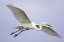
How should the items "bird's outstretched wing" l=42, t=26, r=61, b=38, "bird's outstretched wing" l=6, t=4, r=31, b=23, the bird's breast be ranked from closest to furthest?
"bird's outstretched wing" l=6, t=4, r=31, b=23
the bird's breast
"bird's outstretched wing" l=42, t=26, r=61, b=38

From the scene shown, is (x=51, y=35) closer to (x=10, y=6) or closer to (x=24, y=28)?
(x=24, y=28)

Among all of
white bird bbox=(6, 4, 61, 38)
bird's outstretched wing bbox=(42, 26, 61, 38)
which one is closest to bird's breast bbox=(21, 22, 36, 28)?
white bird bbox=(6, 4, 61, 38)

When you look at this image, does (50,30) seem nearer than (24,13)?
No

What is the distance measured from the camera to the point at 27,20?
3281 centimetres

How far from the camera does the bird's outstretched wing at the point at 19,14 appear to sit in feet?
103

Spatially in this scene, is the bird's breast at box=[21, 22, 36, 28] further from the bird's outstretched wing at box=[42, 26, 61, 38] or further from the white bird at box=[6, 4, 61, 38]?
the bird's outstretched wing at box=[42, 26, 61, 38]

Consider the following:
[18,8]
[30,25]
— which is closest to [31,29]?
[30,25]

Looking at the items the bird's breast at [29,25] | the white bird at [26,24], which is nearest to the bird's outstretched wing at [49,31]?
the white bird at [26,24]

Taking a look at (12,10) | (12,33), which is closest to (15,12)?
(12,10)

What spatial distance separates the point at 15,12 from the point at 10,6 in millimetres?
742

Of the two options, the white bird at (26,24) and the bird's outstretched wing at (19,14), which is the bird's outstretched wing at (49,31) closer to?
the white bird at (26,24)

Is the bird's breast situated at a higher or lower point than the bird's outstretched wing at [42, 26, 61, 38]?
higher

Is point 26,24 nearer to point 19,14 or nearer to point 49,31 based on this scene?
point 19,14

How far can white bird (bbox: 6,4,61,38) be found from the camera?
31.5 meters
